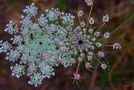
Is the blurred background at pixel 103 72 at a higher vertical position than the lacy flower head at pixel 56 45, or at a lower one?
higher

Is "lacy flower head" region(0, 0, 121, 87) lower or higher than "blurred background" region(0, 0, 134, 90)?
lower

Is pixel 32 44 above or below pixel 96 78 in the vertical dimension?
below

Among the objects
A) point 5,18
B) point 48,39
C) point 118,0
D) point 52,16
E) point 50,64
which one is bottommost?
point 50,64

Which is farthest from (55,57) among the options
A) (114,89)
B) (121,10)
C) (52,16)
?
(121,10)

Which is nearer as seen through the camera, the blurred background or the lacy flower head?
the lacy flower head

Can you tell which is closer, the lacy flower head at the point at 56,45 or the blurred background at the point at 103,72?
the lacy flower head at the point at 56,45

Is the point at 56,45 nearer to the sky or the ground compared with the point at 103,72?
nearer to the ground

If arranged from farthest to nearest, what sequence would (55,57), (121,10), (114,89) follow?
(121,10) < (114,89) < (55,57)

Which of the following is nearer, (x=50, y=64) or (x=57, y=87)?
(x=50, y=64)

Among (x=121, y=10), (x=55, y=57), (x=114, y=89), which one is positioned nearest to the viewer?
(x=55, y=57)

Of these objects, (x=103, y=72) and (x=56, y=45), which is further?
(x=103, y=72)

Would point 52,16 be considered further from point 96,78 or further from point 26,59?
point 96,78
